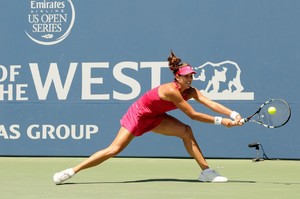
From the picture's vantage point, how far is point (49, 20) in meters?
11.0

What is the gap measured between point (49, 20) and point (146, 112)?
3782 mm

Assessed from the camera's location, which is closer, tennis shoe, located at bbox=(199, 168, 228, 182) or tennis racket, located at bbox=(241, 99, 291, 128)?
tennis racket, located at bbox=(241, 99, 291, 128)

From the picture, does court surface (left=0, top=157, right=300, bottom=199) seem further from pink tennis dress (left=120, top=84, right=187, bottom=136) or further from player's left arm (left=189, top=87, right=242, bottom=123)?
player's left arm (left=189, top=87, right=242, bottom=123)

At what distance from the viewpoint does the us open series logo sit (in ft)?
35.8

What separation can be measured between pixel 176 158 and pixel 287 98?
160cm

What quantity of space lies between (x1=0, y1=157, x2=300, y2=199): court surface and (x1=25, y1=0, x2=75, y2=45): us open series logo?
1596mm

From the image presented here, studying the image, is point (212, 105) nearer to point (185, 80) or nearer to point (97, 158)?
point (185, 80)

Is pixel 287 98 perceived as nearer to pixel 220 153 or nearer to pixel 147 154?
pixel 220 153

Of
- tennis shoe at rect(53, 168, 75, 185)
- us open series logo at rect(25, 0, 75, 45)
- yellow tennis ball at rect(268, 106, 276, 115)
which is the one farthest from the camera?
us open series logo at rect(25, 0, 75, 45)

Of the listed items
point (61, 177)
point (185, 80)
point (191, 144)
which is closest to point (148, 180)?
point (191, 144)

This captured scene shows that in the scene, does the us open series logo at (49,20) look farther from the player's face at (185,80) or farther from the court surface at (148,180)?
the player's face at (185,80)

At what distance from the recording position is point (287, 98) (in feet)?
33.4

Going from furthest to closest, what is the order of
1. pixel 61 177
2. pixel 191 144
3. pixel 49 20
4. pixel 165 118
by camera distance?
pixel 49 20, pixel 165 118, pixel 191 144, pixel 61 177

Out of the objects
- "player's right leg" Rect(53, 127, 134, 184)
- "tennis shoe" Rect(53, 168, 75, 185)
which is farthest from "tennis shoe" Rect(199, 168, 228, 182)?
"tennis shoe" Rect(53, 168, 75, 185)
